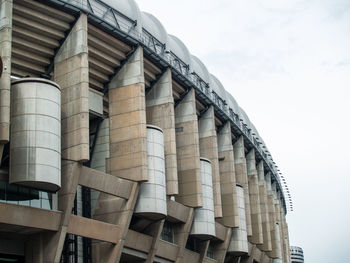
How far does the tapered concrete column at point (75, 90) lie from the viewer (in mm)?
39031

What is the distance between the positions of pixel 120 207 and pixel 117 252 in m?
3.15

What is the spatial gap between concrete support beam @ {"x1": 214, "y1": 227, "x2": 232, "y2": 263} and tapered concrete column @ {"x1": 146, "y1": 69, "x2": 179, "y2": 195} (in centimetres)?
1344

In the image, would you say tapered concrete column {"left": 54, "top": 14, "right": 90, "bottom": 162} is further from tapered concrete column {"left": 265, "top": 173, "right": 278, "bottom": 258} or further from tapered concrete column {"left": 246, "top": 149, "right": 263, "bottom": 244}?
tapered concrete column {"left": 265, "top": 173, "right": 278, "bottom": 258}

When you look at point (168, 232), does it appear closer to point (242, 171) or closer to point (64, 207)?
point (64, 207)

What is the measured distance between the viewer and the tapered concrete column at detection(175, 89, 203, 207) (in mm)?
51844

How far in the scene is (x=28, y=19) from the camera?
41.0 m

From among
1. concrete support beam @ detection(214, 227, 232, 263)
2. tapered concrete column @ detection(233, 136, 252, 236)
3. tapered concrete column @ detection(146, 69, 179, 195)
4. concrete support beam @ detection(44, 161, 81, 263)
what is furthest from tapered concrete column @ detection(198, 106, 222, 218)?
concrete support beam @ detection(44, 161, 81, 263)

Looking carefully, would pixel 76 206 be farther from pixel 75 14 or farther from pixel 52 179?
pixel 75 14

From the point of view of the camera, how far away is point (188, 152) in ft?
176

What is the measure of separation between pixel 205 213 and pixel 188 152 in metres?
5.25

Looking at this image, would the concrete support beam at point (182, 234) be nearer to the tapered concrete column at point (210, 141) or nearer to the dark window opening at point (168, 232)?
the dark window opening at point (168, 232)

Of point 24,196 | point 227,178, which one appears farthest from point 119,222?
point 227,178

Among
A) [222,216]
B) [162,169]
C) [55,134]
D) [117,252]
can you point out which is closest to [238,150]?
[222,216]

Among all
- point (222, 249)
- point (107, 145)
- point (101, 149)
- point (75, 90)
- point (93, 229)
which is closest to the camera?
point (93, 229)
